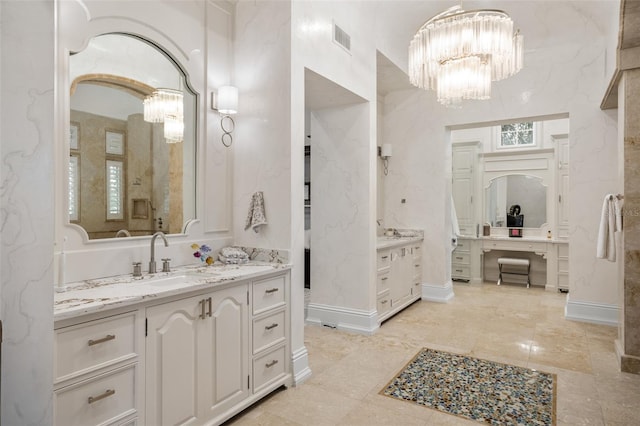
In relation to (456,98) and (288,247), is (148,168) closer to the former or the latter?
(288,247)

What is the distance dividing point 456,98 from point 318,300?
97.4 inches

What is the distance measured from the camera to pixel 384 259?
4.41 meters

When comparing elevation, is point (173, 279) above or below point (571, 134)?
below

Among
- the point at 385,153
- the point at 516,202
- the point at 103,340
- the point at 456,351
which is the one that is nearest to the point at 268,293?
the point at 103,340

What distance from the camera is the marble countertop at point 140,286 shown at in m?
1.67

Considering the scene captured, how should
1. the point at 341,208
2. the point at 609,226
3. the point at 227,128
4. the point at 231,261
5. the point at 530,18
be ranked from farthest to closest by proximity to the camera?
the point at 341,208, the point at 530,18, the point at 609,226, the point at 227,128, the point at 231,261

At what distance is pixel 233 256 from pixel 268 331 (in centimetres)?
61

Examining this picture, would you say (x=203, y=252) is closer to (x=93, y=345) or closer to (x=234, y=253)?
(x=234, y=253)

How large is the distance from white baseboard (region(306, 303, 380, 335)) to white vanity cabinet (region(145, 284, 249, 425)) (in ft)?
5.83

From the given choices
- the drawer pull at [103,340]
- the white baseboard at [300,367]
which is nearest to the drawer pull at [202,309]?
the drawer pull at [103,340]

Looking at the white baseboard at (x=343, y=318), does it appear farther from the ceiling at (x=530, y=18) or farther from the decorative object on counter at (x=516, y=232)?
the decorative object on counter at (x=516, y=232)

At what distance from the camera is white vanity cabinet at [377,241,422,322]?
436cm

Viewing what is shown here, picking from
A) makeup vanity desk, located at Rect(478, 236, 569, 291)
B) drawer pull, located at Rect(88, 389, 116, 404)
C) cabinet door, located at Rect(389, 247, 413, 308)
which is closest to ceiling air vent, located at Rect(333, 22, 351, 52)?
cabinet door, located at Rect(389, 247, 413, 308)

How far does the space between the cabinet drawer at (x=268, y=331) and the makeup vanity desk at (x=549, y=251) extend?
4.93 meters
